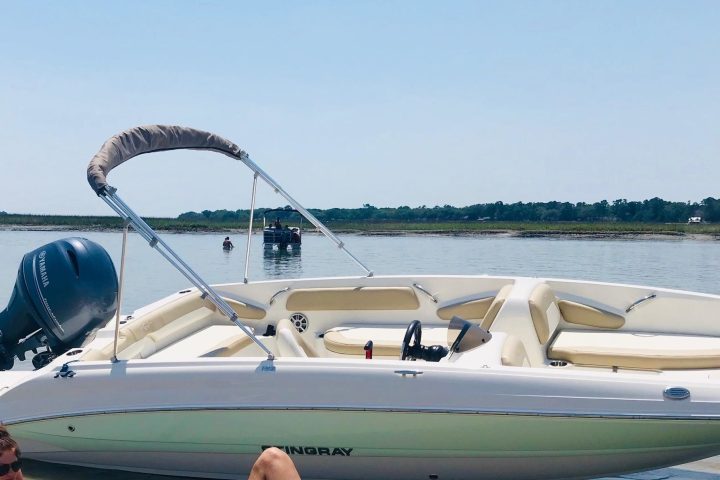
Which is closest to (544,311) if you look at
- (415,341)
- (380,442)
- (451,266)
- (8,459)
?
(415,341)

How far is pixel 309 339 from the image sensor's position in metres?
6.62

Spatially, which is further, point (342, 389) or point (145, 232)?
point (145, 232)

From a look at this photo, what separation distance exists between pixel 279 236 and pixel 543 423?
31171 mm

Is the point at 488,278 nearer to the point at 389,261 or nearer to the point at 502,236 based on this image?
the point at 389,261

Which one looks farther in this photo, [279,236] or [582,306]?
[279,236]

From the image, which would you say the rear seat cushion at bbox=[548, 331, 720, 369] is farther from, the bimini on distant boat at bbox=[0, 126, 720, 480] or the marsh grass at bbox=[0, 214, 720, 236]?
the marsh grass at bbox=[0, 214, 720, 236]

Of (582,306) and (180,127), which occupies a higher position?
(180,127)

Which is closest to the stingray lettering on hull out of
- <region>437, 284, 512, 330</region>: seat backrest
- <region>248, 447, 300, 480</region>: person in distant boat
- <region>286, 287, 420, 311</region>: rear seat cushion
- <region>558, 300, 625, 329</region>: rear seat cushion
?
<region>248, 447, 300, 480</region>: person in distant boat

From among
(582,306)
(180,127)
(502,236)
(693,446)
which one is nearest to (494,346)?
(693,446)

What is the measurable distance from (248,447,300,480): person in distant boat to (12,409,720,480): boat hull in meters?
1.58

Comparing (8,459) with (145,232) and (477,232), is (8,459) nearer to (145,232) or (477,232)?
(145,232)

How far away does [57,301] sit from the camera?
5758 millimetres

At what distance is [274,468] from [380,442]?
1731mm

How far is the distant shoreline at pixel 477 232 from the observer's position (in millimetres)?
53594
